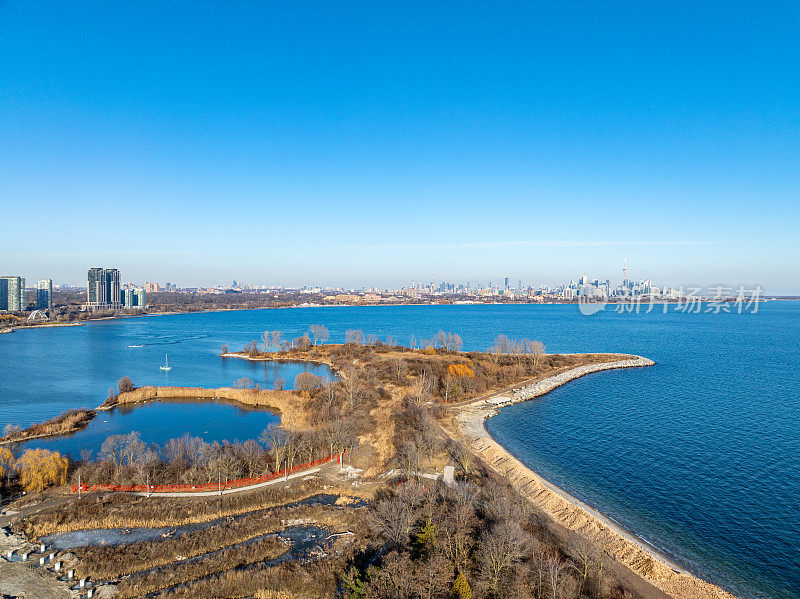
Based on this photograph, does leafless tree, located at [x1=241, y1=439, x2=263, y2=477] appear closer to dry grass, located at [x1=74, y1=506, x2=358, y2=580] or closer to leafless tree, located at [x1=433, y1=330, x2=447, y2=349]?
dry grass, located at [x1=74, y1=506, x2=358, y2=580]

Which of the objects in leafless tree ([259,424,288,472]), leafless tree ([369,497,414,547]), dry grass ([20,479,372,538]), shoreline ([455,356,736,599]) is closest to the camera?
shoreline ([455,356,736,599])

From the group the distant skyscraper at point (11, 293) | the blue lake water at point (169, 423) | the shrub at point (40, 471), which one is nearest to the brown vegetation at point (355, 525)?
the shrub at point (40, 471)

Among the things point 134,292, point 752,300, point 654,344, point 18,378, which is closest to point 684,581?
point 18,378

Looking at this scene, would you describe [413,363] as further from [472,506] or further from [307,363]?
[472,506]

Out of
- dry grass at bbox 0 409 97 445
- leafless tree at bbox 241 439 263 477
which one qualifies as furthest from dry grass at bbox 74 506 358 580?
dry grass at bbox 0 409 97 445

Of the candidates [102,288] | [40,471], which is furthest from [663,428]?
[102,288]

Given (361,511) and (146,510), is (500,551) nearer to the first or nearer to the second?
(361,511)

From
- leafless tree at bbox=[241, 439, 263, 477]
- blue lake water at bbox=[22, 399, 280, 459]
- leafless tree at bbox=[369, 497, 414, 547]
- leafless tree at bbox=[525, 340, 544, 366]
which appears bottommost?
blue lake water at bbox=[22, 399, 280, 459]
